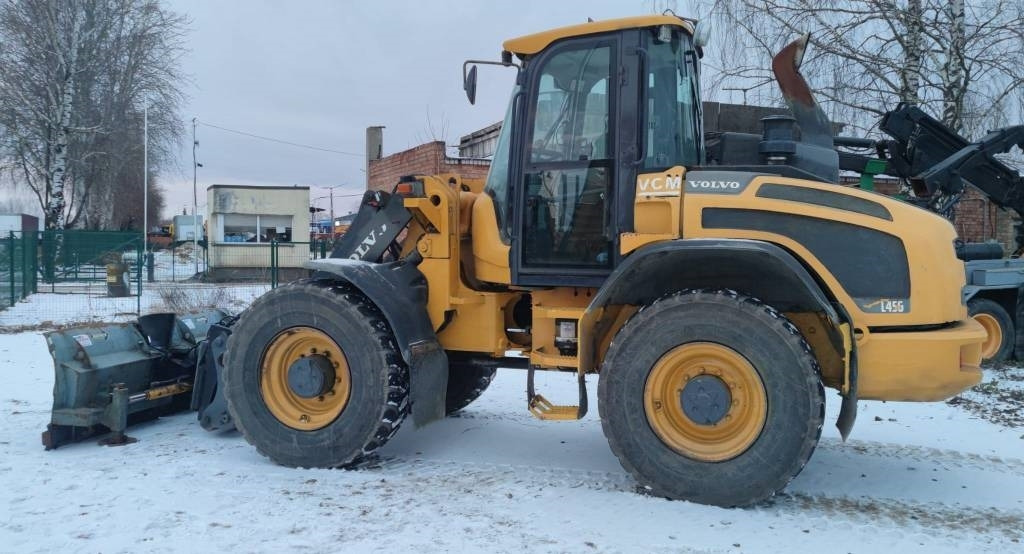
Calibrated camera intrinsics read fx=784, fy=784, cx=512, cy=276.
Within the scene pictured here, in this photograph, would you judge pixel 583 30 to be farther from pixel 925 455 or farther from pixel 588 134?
pixel 925 455

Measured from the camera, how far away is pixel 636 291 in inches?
188

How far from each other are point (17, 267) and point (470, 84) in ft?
50.2

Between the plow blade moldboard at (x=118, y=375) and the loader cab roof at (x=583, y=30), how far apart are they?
3208mm

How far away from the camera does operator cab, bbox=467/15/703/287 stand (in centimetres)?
475

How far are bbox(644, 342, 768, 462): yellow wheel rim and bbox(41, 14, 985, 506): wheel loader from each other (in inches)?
0.4

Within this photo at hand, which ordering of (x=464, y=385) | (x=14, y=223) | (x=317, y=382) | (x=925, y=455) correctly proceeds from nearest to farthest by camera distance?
(x=317, y=382) → (x=925, y=455) → (x=464, y=385) → (x=14, y=223)

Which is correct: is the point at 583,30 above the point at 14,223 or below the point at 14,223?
below

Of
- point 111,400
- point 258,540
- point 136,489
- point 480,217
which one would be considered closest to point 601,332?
point 480,217

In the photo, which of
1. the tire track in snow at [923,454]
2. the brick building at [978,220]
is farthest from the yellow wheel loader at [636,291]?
the brick building at [978,220]

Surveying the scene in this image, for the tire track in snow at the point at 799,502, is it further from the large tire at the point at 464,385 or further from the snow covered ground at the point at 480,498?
the large tire at the point at 464,385

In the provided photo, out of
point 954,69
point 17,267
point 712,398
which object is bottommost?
point 712,398

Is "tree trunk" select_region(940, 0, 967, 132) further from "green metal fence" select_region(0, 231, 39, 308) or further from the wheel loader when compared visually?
"green metal fence" select_region(0, 231, 39, 308)

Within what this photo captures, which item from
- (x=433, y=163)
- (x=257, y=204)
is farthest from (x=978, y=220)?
(x=257, y=204)

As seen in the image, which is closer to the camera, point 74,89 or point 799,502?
point 799,502
